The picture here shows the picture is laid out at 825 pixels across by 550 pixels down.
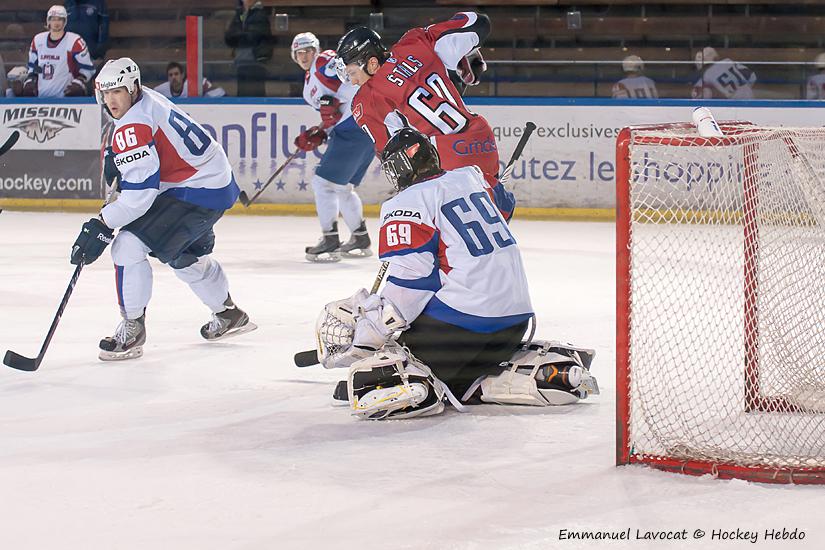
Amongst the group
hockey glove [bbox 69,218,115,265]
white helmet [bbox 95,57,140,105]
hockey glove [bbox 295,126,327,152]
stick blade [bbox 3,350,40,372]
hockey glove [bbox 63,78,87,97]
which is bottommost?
stick blade [bbox 3,350,40,372]

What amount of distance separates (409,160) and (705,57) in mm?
5998

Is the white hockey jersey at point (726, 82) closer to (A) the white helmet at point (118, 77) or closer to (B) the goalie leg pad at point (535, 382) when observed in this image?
(A) the white helmet at point (118, 77)

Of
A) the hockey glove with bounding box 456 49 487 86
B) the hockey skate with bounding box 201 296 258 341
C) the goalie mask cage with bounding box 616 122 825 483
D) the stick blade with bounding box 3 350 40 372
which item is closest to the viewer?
the goalie mask cage with bounding box 616 122 825 483

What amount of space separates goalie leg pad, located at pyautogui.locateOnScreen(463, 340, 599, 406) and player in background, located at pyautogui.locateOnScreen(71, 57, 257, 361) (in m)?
1.39

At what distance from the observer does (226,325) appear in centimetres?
464

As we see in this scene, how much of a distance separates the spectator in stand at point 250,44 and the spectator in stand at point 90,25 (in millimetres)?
1132

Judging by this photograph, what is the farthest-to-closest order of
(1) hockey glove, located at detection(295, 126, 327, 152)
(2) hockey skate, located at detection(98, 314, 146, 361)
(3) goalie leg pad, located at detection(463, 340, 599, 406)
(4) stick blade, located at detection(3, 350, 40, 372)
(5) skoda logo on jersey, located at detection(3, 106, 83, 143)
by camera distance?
(5) skoda logo on jersey, located at detection(3, 106, 83, 143)
(1) hockey glove, located at detection(295, 126, 327, 152)
(2) hockey skate, located at detection(98, 314, 146, 361)
(4) stick blade, located at detection(3, 350, 40, 372)
(3) goalie leg pad, located at detection(463, 340, 599, 406)

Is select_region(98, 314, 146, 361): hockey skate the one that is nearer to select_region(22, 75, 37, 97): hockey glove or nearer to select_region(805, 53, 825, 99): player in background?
select_region(22, 75, 37, 97): hockey glove

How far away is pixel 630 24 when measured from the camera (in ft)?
32.4

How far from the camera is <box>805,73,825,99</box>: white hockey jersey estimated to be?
8.60m

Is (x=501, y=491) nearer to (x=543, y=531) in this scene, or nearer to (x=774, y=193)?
(x=543, y=531)

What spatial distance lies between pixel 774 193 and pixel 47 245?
5.03m

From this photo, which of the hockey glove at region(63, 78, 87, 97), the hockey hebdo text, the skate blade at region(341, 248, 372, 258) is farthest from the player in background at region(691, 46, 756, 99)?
the hockey hebdo text

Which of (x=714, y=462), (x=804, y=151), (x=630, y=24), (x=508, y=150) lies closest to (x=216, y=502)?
(x=714, y=462)
